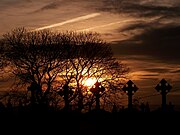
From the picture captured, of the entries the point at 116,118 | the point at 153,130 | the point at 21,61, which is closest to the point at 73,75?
the point at 21,61

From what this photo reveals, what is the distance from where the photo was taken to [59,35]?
164 ft

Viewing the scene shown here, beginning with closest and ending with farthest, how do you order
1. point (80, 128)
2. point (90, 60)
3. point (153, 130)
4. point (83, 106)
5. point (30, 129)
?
point (30, 129), point (80, 128), point (153, 130), point (83, 106), point (90, 60)

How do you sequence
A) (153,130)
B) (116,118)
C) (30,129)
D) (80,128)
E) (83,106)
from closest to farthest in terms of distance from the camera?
(30,129) < (80,128) < (153,130) < (116,118) < (83,106)

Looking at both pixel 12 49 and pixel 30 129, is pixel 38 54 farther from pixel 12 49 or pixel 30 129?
pixel 30 129

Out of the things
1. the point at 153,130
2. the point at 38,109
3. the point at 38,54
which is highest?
the point at 38,54

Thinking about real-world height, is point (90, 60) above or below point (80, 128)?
above

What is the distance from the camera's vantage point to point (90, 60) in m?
52.2

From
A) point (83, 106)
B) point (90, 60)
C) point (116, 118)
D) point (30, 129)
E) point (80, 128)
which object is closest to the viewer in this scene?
point (30, 129)

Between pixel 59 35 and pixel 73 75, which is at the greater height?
pixel 59 35

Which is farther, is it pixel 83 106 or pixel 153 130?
pixel 83 106

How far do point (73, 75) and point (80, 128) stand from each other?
21187 millimetres

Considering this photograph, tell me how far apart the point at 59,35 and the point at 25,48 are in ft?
12.5

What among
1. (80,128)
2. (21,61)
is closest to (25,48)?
(21,61)

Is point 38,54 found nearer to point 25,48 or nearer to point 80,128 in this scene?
point 25,48
